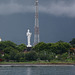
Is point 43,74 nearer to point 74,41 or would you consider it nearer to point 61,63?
point 61,63

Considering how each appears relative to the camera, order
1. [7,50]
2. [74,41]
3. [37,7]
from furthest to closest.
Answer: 1. [74,41]
2. [37,7]
3. [7,50]

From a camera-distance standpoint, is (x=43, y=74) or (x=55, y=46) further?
(x=55, y=46)

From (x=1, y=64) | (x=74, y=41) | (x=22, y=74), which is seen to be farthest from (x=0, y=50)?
(x=22, y=74)

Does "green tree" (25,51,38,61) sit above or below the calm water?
above

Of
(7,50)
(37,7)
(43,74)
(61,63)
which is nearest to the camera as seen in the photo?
(43,74)

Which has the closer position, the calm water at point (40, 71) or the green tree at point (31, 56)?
the calm water at point (40, 71)

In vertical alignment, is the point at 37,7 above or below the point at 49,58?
above

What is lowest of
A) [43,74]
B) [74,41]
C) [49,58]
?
[43,74]

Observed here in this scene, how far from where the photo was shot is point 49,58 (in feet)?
335

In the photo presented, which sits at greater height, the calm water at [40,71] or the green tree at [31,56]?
the green tree at [31,56]

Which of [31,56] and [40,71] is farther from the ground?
[31,56]

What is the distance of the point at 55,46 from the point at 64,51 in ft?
12.3

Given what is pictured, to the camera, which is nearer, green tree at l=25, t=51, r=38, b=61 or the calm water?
the calm water

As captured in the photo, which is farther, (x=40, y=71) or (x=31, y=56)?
(x=31, y=56)
